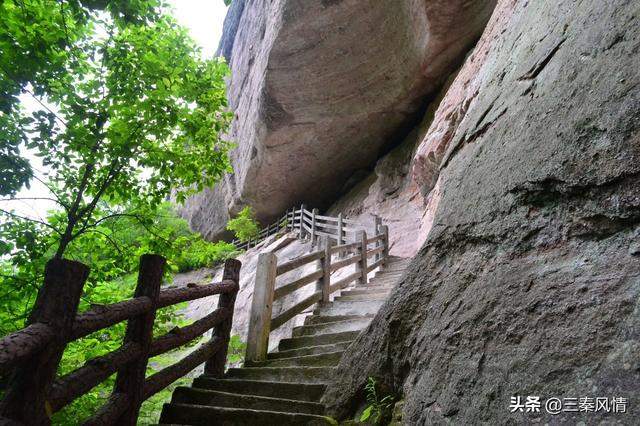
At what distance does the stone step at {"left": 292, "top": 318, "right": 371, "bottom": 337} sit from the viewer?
489 cm

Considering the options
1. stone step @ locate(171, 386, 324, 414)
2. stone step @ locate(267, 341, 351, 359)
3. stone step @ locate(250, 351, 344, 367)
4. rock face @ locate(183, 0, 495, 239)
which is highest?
rock face @ locate(183, 0, 495, 239)

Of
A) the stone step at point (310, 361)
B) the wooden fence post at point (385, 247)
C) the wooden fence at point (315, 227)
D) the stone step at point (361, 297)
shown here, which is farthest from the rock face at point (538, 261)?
the wooden fence post at point (385, 247)

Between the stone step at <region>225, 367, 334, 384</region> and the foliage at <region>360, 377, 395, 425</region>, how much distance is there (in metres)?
0.93

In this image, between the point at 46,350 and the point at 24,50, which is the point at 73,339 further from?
the point at 24,50

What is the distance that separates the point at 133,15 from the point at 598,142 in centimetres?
369

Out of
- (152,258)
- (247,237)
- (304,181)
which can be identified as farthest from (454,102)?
(247,237)

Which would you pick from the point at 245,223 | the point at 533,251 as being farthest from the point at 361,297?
the point at 245,223

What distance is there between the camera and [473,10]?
11.1 metres

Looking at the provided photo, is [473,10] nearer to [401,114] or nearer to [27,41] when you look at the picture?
[401,114]

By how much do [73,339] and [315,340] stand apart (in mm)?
3147

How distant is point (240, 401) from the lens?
11.5 feet

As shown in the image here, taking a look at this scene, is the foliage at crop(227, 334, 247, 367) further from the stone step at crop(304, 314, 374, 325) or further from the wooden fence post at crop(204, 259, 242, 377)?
the wooden fence post at crop(204, 259, 242, 377)

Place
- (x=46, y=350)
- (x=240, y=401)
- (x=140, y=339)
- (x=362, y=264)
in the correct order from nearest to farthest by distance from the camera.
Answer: (x=46, y=350)
(x=140, y=339)
(x=240, y=401)
(x=362, y=264)

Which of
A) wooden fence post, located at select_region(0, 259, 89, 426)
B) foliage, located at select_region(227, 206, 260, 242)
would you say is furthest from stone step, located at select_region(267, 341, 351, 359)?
foliage, located at select_region(227, 206, 260, 242)
